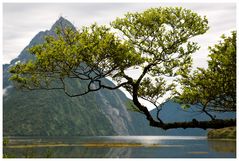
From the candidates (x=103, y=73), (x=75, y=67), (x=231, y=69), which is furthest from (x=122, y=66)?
(x=231, y=69)

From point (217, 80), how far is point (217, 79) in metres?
0.05

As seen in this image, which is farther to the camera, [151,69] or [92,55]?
[151,69]

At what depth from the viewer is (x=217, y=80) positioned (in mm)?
19328

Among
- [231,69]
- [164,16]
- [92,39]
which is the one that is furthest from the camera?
[164,16]

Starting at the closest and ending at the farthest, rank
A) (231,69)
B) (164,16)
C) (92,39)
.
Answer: (231,69) → (92,39) → (164,16)

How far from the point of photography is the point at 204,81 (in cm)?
2008

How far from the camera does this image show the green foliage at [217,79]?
18.2 metres

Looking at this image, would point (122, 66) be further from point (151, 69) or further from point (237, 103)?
point (237, 103)

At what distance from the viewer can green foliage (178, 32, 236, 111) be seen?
1817 centimetres

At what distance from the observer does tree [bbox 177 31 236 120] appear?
59.7 feet

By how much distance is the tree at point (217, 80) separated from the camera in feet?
59.7

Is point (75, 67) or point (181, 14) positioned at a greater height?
point (181, 14)

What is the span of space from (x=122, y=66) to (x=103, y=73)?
1.04 m

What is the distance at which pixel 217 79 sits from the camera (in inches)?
760
